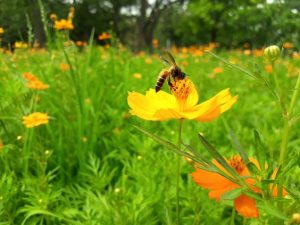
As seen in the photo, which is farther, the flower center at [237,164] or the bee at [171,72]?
the bee at [171,72]

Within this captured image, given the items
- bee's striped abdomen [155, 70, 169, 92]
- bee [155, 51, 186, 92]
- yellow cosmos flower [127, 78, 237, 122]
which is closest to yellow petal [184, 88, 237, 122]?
yellow cosmos flower [127, 78, 237, 122]

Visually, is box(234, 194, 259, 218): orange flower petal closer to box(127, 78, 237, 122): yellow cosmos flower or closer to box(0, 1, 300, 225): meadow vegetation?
box(0, 1, 300, 225): meadow vegetation

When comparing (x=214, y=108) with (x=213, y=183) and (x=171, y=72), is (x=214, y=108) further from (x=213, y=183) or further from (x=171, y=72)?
(x=171, y=72)

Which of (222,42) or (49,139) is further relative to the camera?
(222,42)

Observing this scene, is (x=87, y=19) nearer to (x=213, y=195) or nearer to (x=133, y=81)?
(x=133, y=81)

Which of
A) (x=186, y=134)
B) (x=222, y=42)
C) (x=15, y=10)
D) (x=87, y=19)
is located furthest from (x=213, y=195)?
(x=222, y=42)

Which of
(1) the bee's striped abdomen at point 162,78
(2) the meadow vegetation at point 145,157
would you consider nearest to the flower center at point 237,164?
(2) the meadow vegetation at point 145,157

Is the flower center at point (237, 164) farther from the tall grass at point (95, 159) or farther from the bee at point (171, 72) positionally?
the bee at point (171, 72)
